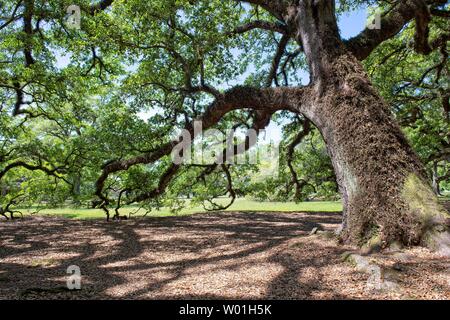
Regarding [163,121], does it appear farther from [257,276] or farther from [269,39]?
[257,276]

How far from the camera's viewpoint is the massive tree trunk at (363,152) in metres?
4.66

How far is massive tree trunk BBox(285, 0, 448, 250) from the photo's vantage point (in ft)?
15.3

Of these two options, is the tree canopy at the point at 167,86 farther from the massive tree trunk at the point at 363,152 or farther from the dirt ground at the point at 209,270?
the dirt ground at the point at 209,270

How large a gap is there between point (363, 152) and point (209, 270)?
2932mm

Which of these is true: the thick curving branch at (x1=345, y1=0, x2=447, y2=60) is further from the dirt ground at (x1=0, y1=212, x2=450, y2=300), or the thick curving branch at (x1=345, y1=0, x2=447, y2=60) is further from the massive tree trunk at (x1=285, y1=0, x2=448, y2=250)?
the dirt ground at (x1=0, y1=212, x2=450, y2=300)

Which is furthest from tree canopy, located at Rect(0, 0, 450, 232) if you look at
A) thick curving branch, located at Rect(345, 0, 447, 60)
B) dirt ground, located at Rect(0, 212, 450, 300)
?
dirt ground, located at Rect(0, 212, 450, 300)

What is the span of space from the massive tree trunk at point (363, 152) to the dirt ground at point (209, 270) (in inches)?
17.3

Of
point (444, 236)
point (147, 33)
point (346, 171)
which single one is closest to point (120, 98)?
point (147, 33)

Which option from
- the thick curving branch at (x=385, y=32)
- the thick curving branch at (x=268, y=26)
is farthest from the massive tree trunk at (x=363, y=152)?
the thick curving branch at (x=268, y=26)

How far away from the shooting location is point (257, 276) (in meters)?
4.14

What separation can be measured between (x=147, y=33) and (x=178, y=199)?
7575mm

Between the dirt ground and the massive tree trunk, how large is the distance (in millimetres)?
441

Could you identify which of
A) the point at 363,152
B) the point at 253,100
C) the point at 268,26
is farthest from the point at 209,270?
the point at 268,26

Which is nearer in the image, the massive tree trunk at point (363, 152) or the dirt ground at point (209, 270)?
the dirt ground at point (209, 270)
